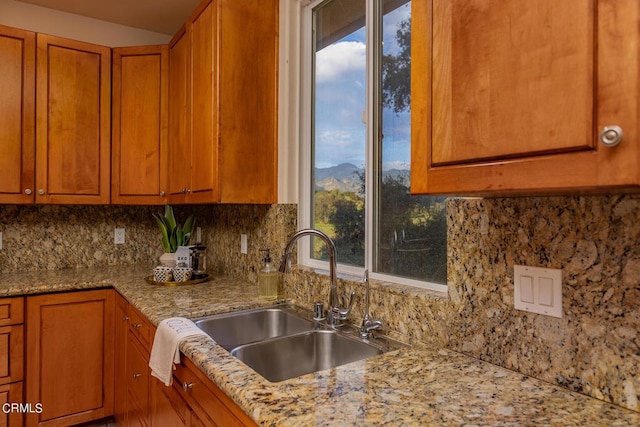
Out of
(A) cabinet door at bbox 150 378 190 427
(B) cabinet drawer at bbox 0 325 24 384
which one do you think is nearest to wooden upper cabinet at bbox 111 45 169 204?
(B) cabinet drawer at bbox 0 325 24 384

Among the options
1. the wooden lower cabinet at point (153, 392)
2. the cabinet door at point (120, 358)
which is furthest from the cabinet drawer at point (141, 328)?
the cabinet door at point (120, 358)

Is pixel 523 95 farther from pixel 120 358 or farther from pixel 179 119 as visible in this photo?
pixel 120 358

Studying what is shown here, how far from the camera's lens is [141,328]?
1.89m

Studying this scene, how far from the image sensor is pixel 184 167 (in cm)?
241

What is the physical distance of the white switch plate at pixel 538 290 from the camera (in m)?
0.97

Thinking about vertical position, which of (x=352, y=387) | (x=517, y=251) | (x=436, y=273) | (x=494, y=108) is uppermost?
(x=494, y=108)

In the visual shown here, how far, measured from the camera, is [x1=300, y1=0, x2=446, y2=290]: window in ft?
5.01

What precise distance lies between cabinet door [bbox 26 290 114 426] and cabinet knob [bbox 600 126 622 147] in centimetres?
257

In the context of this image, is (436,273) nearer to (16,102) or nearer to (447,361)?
(447,361)

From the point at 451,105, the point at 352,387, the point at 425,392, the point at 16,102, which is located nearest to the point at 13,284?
the point at 16,102

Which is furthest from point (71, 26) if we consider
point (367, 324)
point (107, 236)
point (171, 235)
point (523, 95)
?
point (523, 95)

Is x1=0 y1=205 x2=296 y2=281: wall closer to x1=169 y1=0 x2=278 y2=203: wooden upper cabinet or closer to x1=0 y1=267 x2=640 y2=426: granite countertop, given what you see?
x1=169 y1=0 x2=278 y2=203: wooden upper cabinet

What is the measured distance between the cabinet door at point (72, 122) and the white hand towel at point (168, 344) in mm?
1582

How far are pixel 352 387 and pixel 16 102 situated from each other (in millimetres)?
2628
